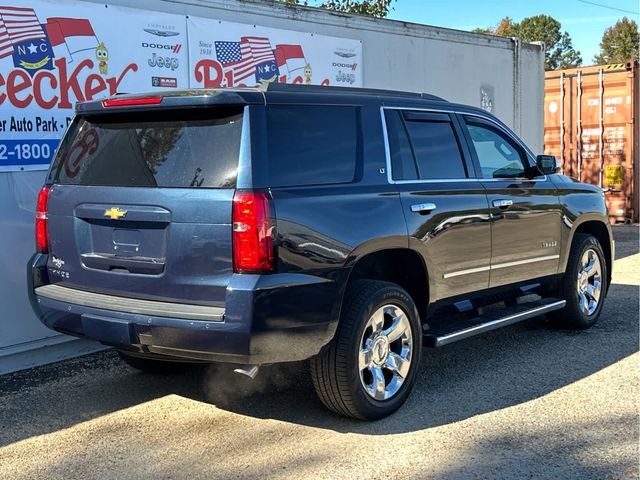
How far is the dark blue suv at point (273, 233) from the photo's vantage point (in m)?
3.87

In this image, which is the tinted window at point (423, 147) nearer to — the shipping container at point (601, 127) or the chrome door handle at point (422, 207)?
the chrome door handle at point (422, 207)

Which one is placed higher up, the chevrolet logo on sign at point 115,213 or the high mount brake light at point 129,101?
the high mount brake light at point 129,101

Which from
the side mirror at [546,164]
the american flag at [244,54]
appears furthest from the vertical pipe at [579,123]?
the side mirror at [546,164]

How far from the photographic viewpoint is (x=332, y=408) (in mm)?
4473

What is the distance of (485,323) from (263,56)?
3.79 m

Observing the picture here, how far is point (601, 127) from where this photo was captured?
47.0 ft

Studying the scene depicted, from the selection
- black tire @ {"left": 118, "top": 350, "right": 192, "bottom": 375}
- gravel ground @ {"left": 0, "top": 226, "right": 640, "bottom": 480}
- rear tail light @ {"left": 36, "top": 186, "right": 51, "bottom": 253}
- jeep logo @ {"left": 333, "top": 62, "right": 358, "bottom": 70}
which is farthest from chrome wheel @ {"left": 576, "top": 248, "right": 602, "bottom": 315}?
rear tail light @ {"left": 36, "top": 186, "right": 51, "bottom": 253}

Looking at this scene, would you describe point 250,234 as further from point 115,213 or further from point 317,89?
point 317,89

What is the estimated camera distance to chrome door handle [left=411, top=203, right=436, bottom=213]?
15.7 ft

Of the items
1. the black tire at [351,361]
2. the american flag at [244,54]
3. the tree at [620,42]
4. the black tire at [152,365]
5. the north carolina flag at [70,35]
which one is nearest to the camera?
the black tire at [351,361]

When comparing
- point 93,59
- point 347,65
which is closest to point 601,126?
point 347,65

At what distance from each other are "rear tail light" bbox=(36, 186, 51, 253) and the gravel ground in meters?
1.12

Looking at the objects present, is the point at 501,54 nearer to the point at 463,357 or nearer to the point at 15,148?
the point at 463,357

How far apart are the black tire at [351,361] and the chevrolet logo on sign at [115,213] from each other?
138 centimetres
